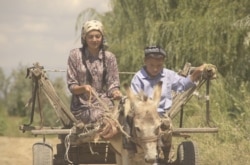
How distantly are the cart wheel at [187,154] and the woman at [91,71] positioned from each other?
99 centimetres

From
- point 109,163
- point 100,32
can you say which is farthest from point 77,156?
point 100,32

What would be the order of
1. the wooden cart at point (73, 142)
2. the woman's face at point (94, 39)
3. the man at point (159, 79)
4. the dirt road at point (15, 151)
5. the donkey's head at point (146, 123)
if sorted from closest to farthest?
the donkey's head at point (146, 123), the man at point (159, 79), the wooden cart at point (73, 142), the woman's face at point (94, 39), the dirt road at point (15, 151)

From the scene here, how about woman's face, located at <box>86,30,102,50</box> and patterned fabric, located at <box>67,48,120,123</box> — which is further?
woman's face, located at <box>86,30,102,50</box>

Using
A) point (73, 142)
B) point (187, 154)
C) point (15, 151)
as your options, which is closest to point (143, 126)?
point (73, 142)

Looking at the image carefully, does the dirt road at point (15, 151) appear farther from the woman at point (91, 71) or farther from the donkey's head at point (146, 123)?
the donkey's head at point (146, 123)

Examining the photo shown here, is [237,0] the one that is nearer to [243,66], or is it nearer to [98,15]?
[243,66]

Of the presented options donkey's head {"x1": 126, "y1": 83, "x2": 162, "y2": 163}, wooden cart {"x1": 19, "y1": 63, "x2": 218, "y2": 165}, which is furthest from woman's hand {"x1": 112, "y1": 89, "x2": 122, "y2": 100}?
donkey's head {"x1": 126, "y1": 83, "x2": 162, "y2": 163}

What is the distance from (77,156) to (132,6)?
10.2 meters

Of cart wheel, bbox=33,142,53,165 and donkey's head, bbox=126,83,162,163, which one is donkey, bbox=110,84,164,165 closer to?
donkey's head, bbox=126,83,162,163

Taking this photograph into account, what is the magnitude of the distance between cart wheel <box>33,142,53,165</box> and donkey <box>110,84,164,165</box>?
1.42 m

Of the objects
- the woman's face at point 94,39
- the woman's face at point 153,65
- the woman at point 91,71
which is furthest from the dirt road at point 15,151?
the woman's face at point 153,65

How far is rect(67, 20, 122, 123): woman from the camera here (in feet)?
22.1

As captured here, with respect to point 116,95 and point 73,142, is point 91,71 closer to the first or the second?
point 116,95

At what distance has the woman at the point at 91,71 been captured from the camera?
6.73 meters
